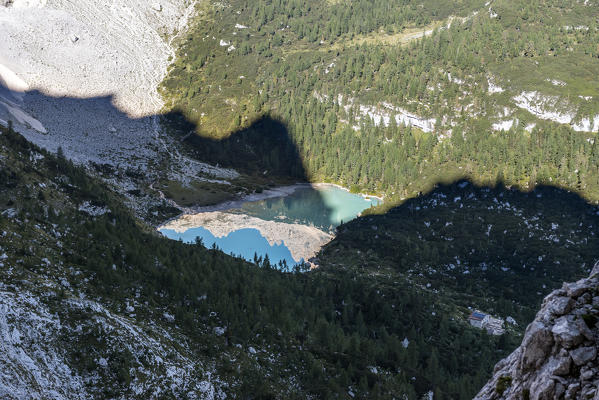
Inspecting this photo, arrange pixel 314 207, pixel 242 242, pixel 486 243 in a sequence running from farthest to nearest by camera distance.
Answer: pixel 314 207 → pixel 242 242 → pixel 486 243

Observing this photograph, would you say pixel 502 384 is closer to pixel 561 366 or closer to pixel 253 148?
pixel 561 366

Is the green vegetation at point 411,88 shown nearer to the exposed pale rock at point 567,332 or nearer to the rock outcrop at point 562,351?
the rock outcrop at point 562,351

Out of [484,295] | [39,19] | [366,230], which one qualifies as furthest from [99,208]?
[39,19]

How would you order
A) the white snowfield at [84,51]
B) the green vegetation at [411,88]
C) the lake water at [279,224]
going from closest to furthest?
1. the lake water at [279,224]
2. the green vegetation at [411,88]
3. the white snowfield at [84,51]

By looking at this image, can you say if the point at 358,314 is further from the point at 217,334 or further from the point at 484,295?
the point at 484,295

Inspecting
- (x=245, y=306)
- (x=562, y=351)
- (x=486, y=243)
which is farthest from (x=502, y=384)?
(x=486, y=243)

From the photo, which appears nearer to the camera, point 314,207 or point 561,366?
point 561,366

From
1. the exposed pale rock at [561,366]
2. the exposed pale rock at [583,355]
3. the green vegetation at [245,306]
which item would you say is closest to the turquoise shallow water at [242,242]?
the green vegetation at [245,306]
